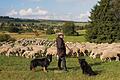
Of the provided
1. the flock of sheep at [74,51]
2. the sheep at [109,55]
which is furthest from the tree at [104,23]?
the sheep at [109,55]

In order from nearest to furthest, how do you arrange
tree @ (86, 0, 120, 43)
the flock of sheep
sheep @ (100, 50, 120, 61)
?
sheep @ (100, 50, 120, 61)
the flock of sheep
tree @ (86, 0, 120, 43)

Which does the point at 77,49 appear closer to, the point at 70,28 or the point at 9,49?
the point at 9,49

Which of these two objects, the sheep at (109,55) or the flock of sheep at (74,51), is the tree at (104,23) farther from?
the sheep at (109,55)

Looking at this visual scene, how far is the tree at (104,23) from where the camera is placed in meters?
53.1

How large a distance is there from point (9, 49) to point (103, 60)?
10.5 m

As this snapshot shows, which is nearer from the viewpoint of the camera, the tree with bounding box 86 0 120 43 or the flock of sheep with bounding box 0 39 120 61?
the flock of sheep with bounding box 0 39 120 61

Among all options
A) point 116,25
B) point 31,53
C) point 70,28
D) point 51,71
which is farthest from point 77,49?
point 70,28

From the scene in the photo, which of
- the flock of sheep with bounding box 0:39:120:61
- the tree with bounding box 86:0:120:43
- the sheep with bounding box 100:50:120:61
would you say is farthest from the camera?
the tree with bounding box 86:0:120:43

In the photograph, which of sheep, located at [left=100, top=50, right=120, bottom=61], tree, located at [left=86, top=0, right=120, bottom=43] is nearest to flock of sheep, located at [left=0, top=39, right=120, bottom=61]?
sheep, located at [left=100, top=50, right=120, bottom=61]

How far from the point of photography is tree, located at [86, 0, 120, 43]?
2092 inches

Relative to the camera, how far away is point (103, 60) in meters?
26.6

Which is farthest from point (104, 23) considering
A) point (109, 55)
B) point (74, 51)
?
point (109, 55)

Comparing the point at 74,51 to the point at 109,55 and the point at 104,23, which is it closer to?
the point at 109,55

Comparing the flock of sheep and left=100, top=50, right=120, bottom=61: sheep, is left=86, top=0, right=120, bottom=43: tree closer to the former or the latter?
the flock of sheep
